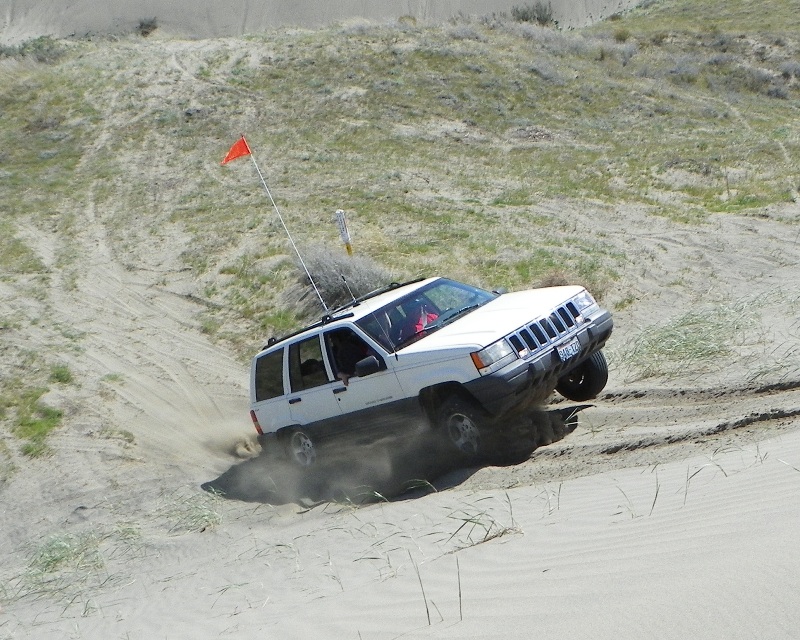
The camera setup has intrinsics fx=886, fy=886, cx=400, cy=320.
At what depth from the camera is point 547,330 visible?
8242 millimetres

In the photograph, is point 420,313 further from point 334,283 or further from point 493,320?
point 334,283

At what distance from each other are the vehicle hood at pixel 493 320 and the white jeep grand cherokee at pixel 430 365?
18mm

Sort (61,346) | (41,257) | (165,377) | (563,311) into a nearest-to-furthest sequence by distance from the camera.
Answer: (563,311), (165,377), (61,346), (41,257)

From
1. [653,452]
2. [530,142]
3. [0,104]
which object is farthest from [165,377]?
[0,104]

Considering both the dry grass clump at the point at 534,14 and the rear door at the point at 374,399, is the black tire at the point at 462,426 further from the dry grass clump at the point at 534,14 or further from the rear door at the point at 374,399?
the dry grass clump at the point at 534,14

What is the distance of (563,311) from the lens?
28.0 feet

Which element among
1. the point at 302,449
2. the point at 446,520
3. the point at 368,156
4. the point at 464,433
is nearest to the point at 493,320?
the point at 464,433

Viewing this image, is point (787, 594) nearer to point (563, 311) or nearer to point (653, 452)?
point (653, 452)

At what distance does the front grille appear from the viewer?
313 inches

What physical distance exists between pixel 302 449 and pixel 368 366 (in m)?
2.00

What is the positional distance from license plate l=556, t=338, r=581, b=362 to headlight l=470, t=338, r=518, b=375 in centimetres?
56

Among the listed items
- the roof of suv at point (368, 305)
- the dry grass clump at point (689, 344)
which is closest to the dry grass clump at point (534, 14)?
the dry grass clump at point (689, 344)

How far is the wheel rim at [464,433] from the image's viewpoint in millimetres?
8070

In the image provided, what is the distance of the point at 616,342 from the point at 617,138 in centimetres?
→ 1513
